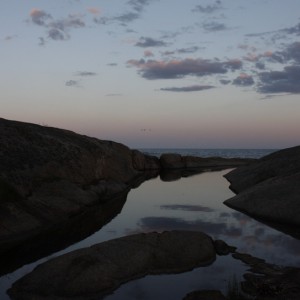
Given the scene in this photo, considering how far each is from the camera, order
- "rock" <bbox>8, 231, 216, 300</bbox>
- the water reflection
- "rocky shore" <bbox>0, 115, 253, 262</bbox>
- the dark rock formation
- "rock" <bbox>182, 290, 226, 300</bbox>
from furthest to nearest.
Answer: the water reflection → "rocky shore" <bbox>0, 115, 253, 262</bbox> → "rock" <bbox>8, 231, 216, 300</bbox> → "rock" <bbox>182, 290, 226, 300</bbox> → the dark rock formation

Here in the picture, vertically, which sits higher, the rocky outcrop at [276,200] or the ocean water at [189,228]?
the rocky outcrop at [276,200]

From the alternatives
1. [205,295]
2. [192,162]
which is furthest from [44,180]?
[192,162]

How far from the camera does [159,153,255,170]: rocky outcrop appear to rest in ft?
226

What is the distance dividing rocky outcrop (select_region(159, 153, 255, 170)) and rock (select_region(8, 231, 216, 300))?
54.1m

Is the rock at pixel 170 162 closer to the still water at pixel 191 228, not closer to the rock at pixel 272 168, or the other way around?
the rock at pixel 272 168

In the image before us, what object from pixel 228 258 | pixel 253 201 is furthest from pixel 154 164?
pixel 228 258

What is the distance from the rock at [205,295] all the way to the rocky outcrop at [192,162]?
58014mm

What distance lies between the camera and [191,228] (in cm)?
1905

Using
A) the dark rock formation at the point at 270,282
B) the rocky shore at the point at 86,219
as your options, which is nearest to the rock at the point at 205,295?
the rocky shore at the point at 86,219

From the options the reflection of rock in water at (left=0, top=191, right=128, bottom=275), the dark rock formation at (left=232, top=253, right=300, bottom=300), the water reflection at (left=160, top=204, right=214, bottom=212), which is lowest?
the reflection of rock in water at (left=0, top=191, right=128, bottom=275)

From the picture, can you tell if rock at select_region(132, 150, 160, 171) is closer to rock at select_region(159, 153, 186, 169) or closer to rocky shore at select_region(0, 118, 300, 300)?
rock at select_region(159, 153, 186, 169)

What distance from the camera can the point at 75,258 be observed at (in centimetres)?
1217

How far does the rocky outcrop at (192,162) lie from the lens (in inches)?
2717

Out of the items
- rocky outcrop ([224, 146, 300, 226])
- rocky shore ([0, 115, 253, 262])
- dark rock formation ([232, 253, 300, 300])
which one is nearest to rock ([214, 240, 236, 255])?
dark rock formation ([232, 253, 300, 300])
